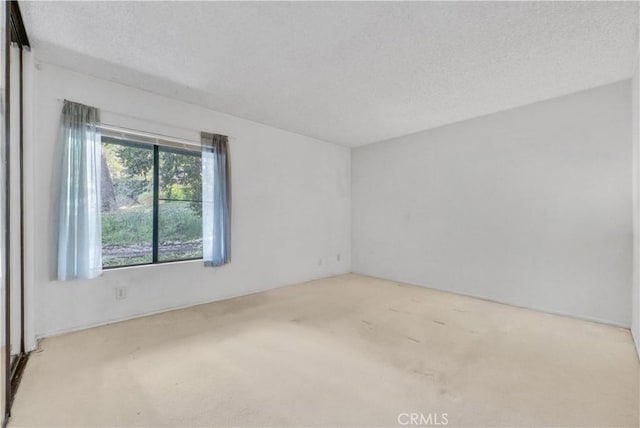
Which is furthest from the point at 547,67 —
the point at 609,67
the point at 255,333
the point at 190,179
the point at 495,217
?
the point at 190,179

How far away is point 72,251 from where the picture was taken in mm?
2570

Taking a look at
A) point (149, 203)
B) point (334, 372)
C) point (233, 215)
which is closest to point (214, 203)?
point (233, 215)

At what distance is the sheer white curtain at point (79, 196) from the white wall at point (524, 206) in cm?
407

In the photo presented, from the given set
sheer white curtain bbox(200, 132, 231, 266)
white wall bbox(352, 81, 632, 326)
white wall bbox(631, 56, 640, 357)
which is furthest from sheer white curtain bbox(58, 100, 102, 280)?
white wall bbox(631, 56, 640, 357)

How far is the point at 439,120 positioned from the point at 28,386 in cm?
487

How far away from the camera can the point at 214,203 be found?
3537mm

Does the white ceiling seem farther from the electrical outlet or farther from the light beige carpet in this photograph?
the light beige carpet

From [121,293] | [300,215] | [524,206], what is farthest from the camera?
[300,215]

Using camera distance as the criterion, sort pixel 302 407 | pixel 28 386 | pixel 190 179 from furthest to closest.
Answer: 1. pixel 190 179
2. pixel 28 386
3. pixel 302 407

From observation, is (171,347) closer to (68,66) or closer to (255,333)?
(255,333)

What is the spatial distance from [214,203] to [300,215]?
60.3 inches

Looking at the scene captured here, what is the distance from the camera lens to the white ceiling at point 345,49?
1873mm

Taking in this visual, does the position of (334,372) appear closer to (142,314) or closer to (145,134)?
(142,314)

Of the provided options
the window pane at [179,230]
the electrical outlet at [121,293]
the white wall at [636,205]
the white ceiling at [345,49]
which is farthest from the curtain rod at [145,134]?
the white wall at [636,205]
